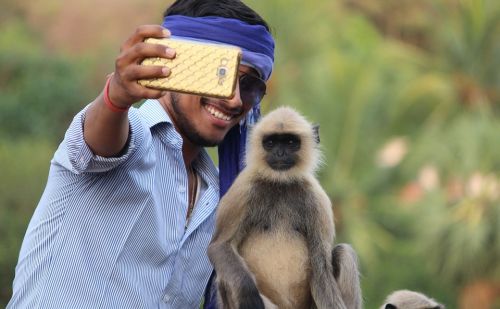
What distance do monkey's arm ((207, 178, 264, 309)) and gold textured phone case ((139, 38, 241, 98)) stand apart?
115 cm

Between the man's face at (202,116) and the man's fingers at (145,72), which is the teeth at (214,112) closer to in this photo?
the man's face at (202,116)

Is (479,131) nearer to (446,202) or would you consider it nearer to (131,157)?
(446,202)

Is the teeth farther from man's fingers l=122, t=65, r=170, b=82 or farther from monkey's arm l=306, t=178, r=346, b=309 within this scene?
man's fingers l=122, t=65, r=170, b=82

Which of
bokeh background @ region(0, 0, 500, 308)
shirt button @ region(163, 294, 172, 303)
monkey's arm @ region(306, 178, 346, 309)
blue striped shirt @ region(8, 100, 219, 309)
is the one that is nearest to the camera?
blue striped shirt @ region(8, 100, 219, 309)

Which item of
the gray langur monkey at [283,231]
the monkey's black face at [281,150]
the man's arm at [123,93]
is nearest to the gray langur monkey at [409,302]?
the gray langur monkey at [283,231]

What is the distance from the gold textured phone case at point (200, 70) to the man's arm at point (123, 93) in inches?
0.8

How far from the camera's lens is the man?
3.18 meters

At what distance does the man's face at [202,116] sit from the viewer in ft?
12.9

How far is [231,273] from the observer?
12.8ft

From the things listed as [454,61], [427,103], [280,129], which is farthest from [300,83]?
[280,129]

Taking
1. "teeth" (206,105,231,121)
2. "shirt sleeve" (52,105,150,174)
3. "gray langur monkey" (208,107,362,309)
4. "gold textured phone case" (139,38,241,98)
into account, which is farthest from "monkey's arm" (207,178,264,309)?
"gold textured phone case" (139,38,241,98)

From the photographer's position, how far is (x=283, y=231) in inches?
165

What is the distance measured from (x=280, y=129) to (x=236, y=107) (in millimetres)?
369

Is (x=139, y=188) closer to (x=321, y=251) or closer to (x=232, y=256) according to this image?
(x=232, y=256)
